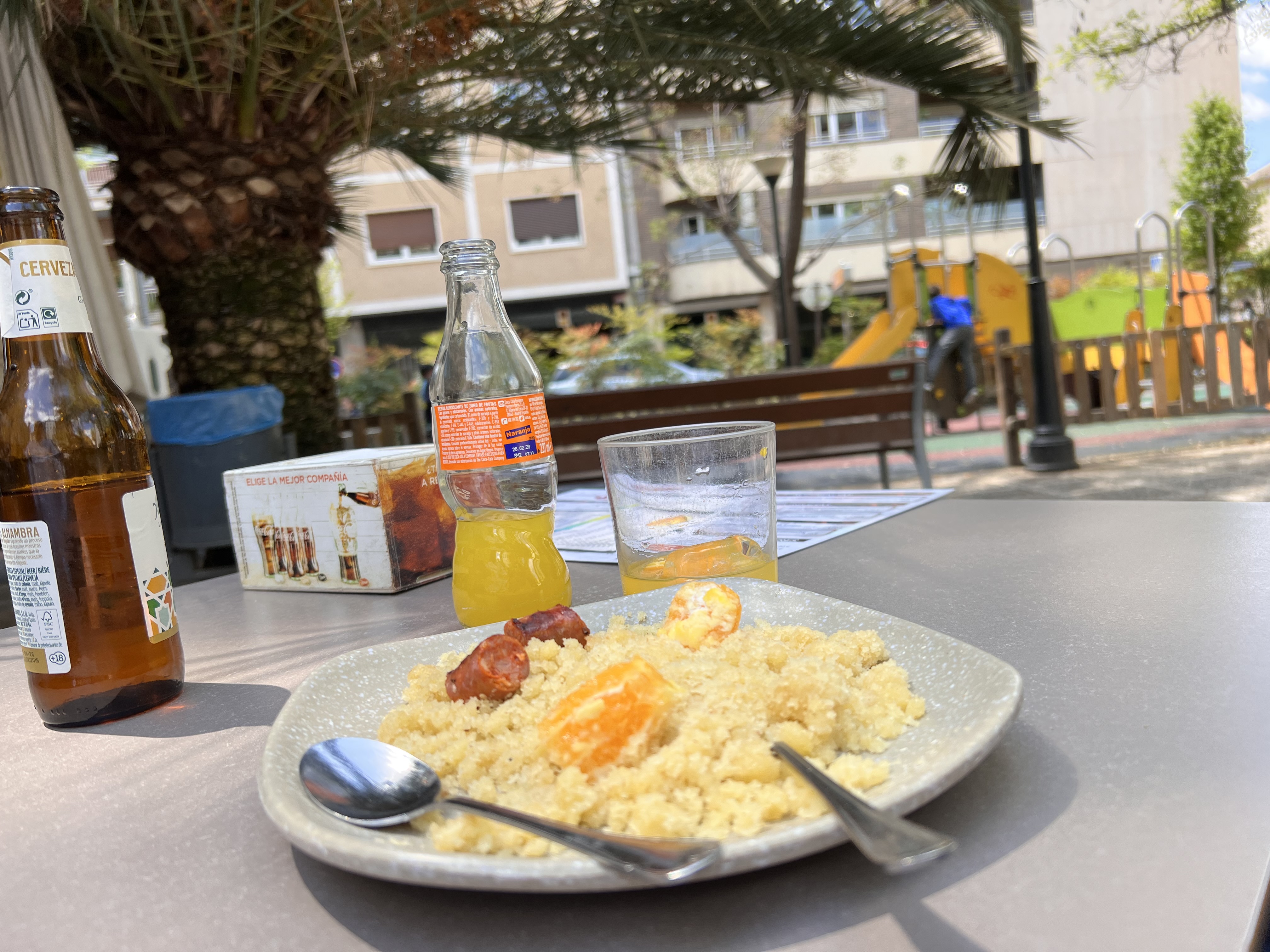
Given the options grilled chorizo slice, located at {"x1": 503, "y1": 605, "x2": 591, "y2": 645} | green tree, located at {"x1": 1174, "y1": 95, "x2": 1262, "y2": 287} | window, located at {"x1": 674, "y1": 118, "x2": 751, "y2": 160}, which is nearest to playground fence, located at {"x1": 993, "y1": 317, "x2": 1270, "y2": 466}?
grilled chorizo slice, located at {"x1": 503, "y1": 605, "x2": 591, "y2": 645}

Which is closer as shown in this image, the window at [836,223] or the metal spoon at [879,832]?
the metal spoon at [879,832]

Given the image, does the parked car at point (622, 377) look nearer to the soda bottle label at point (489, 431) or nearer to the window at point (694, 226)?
the soda bottle label at point (489, 431)

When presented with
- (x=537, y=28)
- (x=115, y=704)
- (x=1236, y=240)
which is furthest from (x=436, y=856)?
(x=1236, y=240)

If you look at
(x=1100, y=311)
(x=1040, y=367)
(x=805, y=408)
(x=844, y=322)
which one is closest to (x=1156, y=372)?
(x=1040, y=367)

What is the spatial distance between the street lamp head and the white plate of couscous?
986cm

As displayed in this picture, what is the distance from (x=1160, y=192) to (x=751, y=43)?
22.3 meters

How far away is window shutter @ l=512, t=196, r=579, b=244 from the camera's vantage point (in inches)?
848

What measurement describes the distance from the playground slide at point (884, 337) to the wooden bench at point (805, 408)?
13.4ft

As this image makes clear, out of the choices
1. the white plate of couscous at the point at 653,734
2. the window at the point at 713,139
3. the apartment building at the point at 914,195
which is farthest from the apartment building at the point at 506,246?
the white plate of couscous at the point at 653,734

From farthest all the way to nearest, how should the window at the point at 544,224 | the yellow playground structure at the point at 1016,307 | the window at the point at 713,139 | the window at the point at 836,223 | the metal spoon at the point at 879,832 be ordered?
1. the window at the point at 836,223
2. the window at the point at 544,224
3. the window at the point at 713,139
4. the yellow playground structure at the point at 1016,307
5. the metal spoon at the point at 879,832

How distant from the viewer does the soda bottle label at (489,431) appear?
1.00 meters

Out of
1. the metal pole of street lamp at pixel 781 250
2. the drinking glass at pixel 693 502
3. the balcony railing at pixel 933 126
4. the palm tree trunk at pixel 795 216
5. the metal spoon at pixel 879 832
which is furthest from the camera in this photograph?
the balcony railing at pixel 933 126

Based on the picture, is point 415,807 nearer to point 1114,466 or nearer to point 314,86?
point 314,86

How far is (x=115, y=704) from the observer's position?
2.89 ft
